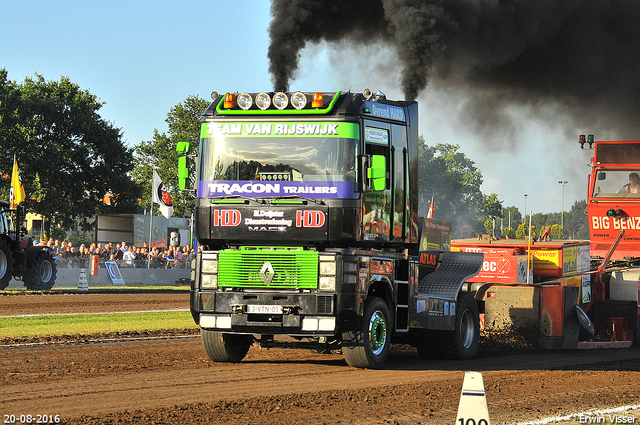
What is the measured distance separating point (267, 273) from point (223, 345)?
1.50m

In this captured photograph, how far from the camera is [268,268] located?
10.2 meters

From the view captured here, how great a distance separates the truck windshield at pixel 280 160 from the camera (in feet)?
33.2

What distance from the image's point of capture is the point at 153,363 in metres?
10.9

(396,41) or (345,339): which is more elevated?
(396,41)

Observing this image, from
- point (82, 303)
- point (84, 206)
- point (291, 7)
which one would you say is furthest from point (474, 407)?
point (84, 206)

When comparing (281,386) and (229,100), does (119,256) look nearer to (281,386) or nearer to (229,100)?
(229,100)

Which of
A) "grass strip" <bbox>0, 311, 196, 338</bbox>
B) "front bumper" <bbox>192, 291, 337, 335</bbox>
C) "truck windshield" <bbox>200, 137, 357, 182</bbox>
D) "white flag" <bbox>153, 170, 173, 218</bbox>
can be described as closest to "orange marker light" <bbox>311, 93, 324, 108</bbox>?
"truck windshield" <bbox>200, 137, 357, 182</bbox>

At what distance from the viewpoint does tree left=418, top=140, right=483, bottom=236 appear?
93812 millimetres

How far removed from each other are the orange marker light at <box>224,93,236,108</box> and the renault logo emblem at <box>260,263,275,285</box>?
2.11 m

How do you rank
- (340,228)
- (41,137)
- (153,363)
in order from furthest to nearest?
1. (41,137)
2. (153,363)
3. (340,228)

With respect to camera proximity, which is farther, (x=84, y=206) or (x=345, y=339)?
(x=84, y=206)

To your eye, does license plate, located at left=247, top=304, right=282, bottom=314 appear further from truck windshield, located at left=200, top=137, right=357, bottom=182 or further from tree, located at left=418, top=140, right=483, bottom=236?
tree, located at left=418, top=140, right=483, bottom=236

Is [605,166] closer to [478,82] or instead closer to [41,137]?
[478,82]

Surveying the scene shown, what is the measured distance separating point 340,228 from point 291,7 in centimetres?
535
